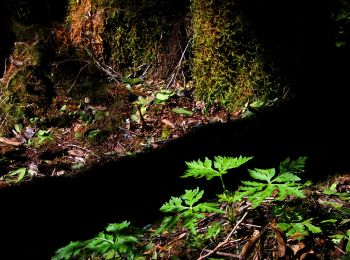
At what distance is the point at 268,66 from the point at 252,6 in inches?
27.4

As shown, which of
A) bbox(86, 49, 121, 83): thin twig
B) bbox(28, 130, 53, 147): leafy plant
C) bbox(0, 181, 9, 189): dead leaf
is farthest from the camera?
bbox(86, 49, 121, 83): thin twig

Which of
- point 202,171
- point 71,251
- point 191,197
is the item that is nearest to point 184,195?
point 191,197

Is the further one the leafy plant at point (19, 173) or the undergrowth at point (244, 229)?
the leafy plant at point (19, 173)

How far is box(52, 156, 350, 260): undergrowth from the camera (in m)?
1.96

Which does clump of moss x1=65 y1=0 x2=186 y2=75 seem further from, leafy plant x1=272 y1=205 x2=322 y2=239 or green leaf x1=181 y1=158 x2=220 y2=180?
leafy plant x1=272 y1=205 x2=322 y2=239

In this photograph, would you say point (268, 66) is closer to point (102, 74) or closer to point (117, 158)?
point (117, 158)

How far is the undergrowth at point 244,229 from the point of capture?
1965 mm

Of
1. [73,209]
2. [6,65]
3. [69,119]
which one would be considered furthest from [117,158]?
[6,65]

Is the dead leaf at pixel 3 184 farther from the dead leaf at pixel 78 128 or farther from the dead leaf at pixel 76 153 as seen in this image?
the dead leaf at pixel 78 128

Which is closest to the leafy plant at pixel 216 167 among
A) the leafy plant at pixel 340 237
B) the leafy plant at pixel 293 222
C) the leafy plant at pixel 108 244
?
the leafy plant at pixel 293 222

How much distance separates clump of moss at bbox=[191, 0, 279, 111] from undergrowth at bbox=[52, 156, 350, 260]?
2.09m

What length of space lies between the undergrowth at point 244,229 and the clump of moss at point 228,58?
6.84 feet

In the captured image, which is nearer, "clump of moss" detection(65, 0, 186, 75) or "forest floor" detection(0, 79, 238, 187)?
"forest floor" detection(0, 79, 238, 187)

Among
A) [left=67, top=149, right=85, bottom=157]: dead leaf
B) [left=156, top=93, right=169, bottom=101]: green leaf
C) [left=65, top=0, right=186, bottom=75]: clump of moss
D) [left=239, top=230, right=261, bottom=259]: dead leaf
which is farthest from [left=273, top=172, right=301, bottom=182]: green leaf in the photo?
[left=65, top=0, right=186, bottom=75]: clump of moss
